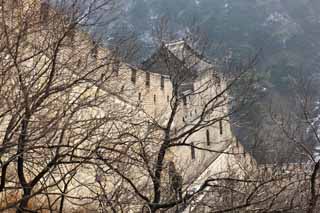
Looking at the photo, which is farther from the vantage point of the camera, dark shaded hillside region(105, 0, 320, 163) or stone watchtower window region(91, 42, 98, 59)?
dark shaded hillside region(105, 0, 320, 163)

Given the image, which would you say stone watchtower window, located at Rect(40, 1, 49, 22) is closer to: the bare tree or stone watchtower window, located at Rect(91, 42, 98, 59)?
the bare tree

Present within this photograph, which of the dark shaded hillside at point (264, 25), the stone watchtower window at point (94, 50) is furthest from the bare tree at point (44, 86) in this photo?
the dark shaded hillside at point (264, 25)

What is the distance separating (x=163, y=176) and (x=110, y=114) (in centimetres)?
205

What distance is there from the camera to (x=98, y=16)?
5.04 metres

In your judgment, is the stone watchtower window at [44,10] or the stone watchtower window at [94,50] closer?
the stone watchtower window at [44,10]

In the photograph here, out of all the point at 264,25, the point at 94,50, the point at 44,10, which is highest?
the point at 264,25

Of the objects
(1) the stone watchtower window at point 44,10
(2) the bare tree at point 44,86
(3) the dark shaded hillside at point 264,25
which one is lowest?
(2) the bare tree at point 44,86

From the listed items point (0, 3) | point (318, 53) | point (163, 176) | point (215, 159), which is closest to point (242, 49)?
point (318, 53)

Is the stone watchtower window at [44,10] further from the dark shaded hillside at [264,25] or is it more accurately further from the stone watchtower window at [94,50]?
the dark shaded hillside at [264,25]

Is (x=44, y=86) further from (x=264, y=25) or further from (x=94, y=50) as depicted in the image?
(x=264, y=25)

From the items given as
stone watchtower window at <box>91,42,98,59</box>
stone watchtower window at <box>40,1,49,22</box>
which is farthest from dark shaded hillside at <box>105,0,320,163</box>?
stone watchtower window at <box>40,1,49,22</box>

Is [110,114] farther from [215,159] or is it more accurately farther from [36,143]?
[215,159]

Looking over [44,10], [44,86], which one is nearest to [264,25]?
[44,10]

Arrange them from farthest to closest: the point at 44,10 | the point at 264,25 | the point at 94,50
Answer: the point at 264,25, the point at 94,50, the point at 44,10
